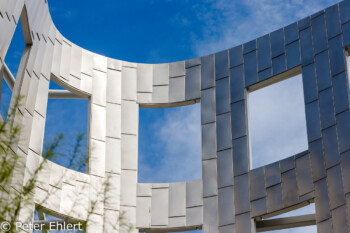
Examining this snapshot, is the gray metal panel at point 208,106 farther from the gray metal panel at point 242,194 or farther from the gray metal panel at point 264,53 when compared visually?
the gray metal panel at point 242,194

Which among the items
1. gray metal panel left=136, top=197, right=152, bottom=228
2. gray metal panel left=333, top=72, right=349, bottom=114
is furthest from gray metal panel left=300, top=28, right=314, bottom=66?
gray metal panel left=136, top=197, right=152, bottom=228

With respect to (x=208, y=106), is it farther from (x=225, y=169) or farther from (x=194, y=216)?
(x=194, y=216)

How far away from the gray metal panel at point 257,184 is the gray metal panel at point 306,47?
2.58 metres

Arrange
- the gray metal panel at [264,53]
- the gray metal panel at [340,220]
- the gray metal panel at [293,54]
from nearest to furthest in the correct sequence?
the gray metal panel at [340,220] → the gray metal panel at [293,54] → the gray metal panel at [264,53]

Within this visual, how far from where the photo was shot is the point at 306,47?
14188 millimetres

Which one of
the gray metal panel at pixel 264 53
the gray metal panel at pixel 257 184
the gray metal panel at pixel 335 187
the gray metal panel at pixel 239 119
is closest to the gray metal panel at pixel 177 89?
the gray metal panel at pixel 239 119

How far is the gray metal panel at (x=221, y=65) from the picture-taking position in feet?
50.6

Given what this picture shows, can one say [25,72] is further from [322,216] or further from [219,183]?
[322,216]

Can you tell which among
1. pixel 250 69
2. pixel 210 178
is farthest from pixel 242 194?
pixel 250 69

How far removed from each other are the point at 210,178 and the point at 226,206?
2.67 feet

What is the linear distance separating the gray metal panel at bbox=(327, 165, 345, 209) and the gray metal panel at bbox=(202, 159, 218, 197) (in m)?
2.82

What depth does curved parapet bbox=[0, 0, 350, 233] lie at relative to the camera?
12.9 metres

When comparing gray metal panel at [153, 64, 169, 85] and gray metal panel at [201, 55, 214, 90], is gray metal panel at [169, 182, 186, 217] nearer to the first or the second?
→ gray metal panel at [201, 55, 214, 90]

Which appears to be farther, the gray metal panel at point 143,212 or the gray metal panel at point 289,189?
the gray metal panel at point 143,212
